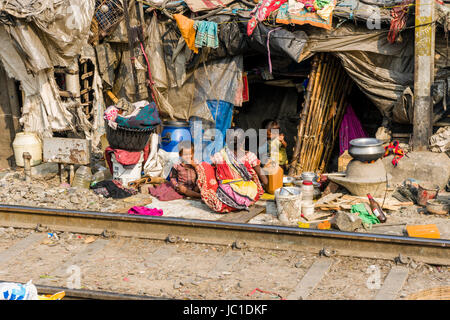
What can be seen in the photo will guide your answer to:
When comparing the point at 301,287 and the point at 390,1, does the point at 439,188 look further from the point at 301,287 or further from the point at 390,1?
the point at 301,287

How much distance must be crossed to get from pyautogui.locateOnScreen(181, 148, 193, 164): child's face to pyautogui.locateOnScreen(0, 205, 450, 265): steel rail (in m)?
2.13

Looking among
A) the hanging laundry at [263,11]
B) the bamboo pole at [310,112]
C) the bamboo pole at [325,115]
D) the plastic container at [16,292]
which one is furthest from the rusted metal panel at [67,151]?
the plastic container at [16,292]

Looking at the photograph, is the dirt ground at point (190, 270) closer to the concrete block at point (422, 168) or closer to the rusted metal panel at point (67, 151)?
the rusted metal panel at point (67, 151)

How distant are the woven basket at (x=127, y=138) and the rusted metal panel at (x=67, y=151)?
463 mm

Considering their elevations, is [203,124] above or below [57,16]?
below

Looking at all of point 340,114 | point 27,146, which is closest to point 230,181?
point 340,114

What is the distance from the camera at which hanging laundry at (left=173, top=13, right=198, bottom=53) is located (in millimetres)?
10305

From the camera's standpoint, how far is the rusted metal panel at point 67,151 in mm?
9852

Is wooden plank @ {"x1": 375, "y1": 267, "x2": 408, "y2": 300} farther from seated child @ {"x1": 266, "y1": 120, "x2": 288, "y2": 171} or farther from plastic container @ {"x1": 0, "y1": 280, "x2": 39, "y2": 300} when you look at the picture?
seated child @ {"x1": 266, "y1": 120, "x2": 288, "y2": 171}

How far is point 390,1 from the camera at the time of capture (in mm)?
9688
